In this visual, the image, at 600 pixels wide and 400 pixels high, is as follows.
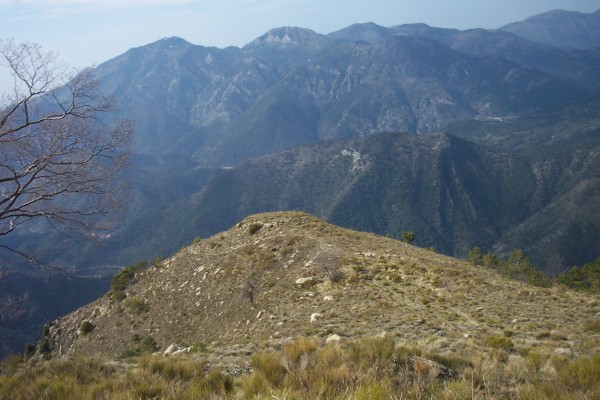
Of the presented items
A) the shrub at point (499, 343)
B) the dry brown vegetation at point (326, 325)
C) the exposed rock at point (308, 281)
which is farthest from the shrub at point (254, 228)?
the shrub at point (499, 343)

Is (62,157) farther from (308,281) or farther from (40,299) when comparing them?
(40,299)

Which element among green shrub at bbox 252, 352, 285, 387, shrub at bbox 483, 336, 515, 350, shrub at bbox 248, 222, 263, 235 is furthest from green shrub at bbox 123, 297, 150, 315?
shrub at bbox 483, 336, 515, 350

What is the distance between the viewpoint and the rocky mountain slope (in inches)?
550

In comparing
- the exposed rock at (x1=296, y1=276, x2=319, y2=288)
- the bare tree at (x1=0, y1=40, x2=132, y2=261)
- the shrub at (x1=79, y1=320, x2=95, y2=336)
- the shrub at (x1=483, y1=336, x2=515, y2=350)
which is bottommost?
the shrub at (x1=79, y1=320, x2=95, y2=336)

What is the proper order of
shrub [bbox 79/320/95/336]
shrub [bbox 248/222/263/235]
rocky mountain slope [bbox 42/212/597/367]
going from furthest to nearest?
shrub [bbox 248/222/263/235]
shrub [bbox 79/320/95/336]
rocky mountain slope [bbox 42/212/597/367]

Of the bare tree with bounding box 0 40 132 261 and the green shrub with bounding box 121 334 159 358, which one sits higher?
the bare tree with bounding box 0 40 132 261

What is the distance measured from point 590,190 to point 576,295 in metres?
209

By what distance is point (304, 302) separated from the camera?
67.4 feet

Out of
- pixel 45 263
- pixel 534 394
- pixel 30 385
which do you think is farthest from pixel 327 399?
pixel 45 263

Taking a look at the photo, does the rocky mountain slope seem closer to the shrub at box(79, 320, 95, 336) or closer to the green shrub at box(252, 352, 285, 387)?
the shrub at box(79, 320, 95, 336)

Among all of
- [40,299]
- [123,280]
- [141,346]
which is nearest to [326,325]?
[141,346]

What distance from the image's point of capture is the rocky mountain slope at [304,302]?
1397cm

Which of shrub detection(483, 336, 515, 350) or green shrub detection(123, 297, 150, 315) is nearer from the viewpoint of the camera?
shrub detection(483, 336, 515, 350)

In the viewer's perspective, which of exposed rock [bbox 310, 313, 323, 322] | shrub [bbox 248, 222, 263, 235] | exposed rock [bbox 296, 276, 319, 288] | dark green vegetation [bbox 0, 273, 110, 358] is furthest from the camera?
dark green vegetation [bbox 0, 273, 110, 358]
